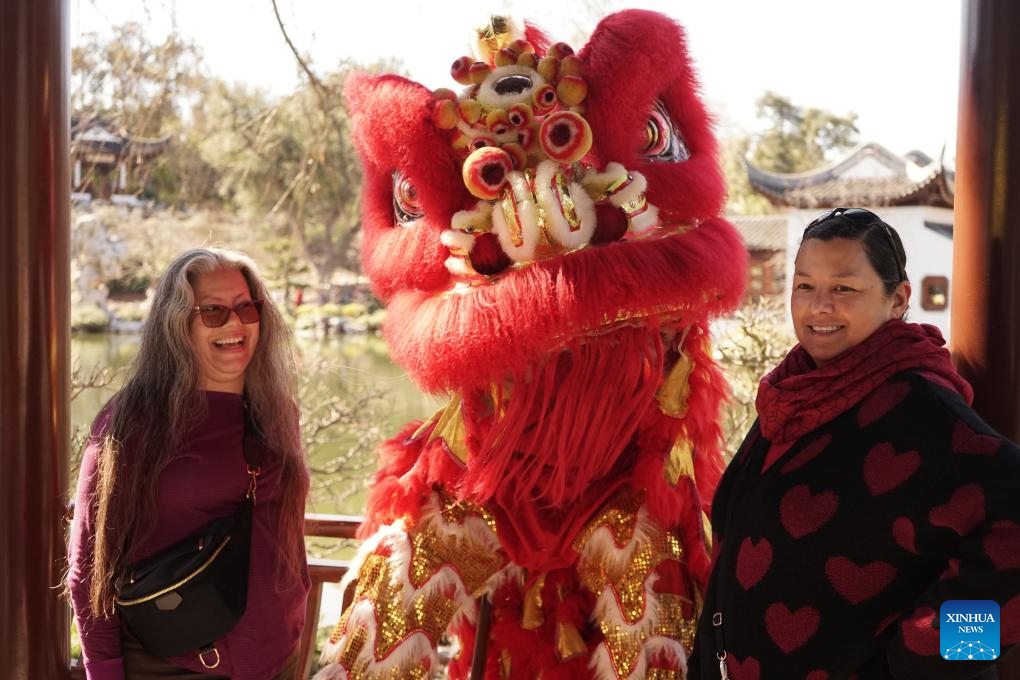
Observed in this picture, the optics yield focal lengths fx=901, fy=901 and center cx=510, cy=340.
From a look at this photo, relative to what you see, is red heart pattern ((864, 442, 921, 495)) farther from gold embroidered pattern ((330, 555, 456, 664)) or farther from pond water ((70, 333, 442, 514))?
pond water ((70, 333, 442, 514))

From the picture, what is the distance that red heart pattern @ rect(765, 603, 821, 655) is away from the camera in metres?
1.26

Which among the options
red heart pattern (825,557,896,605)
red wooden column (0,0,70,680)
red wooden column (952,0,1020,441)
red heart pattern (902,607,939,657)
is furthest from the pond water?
red heart pattern (902,607,939,657)

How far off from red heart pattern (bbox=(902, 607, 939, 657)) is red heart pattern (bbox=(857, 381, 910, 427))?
0.26 metres

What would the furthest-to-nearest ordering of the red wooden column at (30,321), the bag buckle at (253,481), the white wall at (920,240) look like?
the white wall at (920,240)
the red wooden column at (30,321)
the bag buckle at (253,481)

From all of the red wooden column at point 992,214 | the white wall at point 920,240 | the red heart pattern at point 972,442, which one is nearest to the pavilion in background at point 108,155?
the red wooden column at point 992,214

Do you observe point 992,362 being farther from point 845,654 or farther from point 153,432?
point 153,432

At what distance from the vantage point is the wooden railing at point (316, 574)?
208cm

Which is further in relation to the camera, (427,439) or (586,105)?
(427,439)

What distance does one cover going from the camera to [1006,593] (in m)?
1.10

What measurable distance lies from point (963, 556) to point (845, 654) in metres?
0.22

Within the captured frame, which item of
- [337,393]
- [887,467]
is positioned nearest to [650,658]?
[887,467]

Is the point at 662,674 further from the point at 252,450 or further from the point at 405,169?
the point at 405,169

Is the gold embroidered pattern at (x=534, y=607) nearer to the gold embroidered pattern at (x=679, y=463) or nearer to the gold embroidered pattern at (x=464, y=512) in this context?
the gold embroidered pattern at (x=464, y=512)

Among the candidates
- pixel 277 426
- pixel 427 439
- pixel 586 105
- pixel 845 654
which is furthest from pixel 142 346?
pixel 845 654
